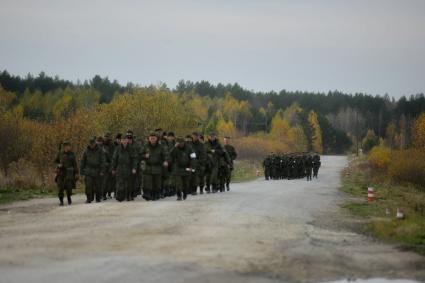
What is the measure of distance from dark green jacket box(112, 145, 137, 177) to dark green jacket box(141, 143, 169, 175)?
0.39 metres

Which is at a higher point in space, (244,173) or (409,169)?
(409,169)

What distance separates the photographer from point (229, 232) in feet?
45.3

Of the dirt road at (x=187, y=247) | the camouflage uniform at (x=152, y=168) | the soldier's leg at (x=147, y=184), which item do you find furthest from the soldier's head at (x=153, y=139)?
the dirt road at (x=187, y=247)

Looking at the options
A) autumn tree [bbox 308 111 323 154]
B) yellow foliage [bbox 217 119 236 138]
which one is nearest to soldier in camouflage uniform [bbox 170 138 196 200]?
yellow foliage [bbox 217 119 236 138]

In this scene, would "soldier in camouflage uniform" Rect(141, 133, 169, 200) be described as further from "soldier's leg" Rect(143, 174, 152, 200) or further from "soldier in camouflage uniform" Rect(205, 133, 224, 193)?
"soldier in camouflage uniform" Rect(205, 133, 224, 193)

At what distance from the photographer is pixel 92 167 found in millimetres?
22203

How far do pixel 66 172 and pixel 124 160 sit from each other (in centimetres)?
193

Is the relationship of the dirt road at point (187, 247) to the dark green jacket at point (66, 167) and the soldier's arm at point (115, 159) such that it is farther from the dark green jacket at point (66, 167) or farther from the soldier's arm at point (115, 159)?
the soldier's arm at point (115, 159)

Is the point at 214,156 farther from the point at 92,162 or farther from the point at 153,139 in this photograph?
the point at 92,162

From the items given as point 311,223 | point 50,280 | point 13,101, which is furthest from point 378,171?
point 13,101

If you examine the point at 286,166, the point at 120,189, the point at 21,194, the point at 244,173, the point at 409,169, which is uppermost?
the point at 120,189

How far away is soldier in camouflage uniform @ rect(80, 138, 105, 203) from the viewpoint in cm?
2211

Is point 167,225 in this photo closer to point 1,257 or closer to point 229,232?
point 229,232

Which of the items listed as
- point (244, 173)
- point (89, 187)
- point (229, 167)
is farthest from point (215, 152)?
point (244, 173)
